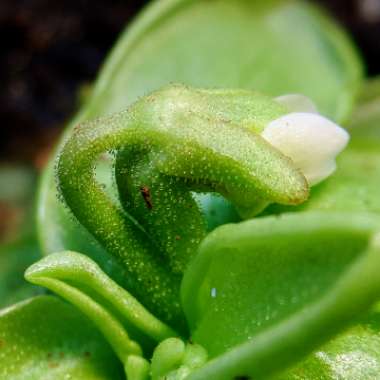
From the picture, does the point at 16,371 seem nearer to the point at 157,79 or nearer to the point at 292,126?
the point at 292,126

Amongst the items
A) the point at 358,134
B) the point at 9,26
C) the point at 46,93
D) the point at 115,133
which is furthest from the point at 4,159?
the point at 115,133

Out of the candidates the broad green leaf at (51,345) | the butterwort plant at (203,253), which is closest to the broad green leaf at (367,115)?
the butterwort plant at (203,253)

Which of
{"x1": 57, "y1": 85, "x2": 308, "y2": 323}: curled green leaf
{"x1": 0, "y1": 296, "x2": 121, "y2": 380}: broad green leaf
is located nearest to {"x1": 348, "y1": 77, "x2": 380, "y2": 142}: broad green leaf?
{"x1": 57, "y1": 85, "x2": 308, "y2": 323}: curled green leaf

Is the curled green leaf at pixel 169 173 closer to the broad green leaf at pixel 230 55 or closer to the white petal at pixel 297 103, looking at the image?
the white petal at pixel 297 103

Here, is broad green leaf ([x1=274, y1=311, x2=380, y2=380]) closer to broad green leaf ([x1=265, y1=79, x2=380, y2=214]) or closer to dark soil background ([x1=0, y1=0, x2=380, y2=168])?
broad green leaf ([x1=265, y1=79, x2=380, y2=214])

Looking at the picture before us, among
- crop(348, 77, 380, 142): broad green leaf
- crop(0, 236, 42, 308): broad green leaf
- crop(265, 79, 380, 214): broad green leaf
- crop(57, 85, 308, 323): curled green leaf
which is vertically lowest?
crop(348, 77, 380, 142): broad green leaf
